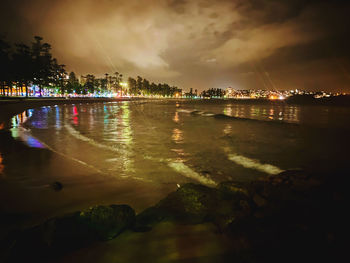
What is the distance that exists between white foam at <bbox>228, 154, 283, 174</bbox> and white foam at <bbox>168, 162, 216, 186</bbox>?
2.34 m

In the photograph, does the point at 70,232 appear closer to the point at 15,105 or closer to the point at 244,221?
the point at 244,221

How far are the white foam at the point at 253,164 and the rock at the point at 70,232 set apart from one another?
591cm

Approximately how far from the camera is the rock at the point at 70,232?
3.21m

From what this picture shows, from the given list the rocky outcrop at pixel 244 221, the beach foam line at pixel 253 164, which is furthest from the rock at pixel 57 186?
the beach foam line at pixel 253 164

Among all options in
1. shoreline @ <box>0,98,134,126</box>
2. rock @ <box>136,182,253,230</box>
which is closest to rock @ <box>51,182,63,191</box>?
rock @ <box>136,182,253,230</box>

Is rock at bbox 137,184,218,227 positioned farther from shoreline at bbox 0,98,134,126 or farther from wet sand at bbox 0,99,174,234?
shoreline at bbox 0,98,134,126

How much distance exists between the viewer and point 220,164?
8.78m

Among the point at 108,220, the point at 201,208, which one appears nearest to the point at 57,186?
the point at 108,220

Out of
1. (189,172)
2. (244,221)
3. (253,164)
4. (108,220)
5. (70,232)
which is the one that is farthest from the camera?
(253,164)

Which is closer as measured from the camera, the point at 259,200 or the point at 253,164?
the point at 259,200

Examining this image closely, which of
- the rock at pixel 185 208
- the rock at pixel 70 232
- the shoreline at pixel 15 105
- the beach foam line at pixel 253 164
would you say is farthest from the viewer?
the shoreline at pixel 15 105

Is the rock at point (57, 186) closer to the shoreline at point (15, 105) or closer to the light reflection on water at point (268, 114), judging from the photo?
the shoreline at point (15, 105)

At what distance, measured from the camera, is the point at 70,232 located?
347cm

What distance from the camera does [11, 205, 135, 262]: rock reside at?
3.21 meters
